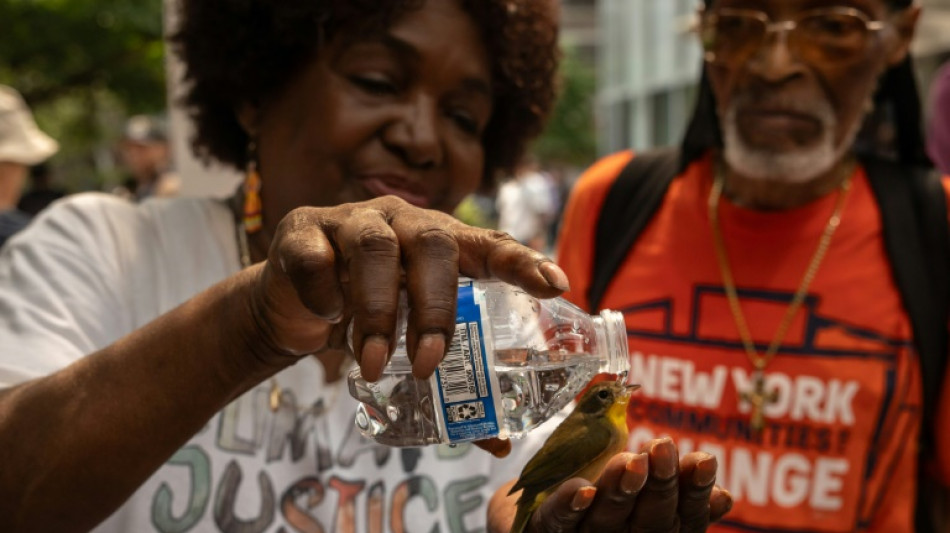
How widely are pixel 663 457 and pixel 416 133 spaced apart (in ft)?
3.39

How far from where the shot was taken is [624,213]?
3199 mm

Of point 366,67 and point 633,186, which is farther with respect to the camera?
point 633,186

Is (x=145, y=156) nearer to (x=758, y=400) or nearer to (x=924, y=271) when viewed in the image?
(x=758, y=400)

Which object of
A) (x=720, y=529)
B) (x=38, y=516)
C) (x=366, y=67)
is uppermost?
(x=366, y=67)

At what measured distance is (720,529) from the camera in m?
2.84

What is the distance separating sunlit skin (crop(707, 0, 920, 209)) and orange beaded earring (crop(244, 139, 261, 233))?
1.63 meters

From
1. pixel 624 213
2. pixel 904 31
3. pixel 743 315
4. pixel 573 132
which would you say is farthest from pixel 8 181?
pixel 573 132

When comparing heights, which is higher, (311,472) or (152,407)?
(152,407)

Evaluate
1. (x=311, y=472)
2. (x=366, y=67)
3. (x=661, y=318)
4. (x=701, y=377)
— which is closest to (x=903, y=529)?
(x=701, y=377)

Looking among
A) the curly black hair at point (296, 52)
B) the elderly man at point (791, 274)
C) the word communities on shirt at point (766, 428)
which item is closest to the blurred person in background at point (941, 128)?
the elderly man at point (791, 274)

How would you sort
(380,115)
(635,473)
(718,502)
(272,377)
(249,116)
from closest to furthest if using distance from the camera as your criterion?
(635,473) < (718,502) < (272,377) < (380,115) < (249,116)

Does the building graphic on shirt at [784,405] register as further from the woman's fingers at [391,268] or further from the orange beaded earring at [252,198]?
the woman's fingers at [391,268]

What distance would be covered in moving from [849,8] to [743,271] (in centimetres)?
86

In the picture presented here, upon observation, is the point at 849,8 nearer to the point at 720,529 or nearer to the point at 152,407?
the point at 720,529
